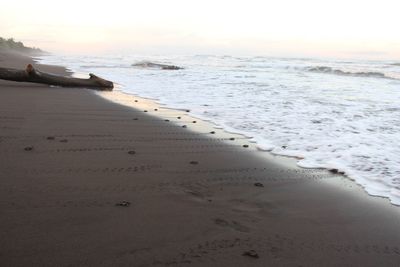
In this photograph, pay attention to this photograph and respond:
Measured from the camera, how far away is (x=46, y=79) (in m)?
12.0

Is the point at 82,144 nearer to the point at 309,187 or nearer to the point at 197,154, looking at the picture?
the point at 197,154

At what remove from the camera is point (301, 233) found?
3.21 m

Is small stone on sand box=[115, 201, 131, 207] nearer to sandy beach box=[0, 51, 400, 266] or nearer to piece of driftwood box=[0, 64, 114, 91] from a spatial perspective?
sandy beach box=[0, 51, 400, 266]

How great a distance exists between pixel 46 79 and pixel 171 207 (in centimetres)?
975

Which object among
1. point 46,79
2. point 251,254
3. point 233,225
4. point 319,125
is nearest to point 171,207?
point 233,225

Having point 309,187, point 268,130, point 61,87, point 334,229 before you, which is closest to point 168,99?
point 61,87

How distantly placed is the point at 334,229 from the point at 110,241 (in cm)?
177

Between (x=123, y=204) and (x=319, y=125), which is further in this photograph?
(x=319, y=125)

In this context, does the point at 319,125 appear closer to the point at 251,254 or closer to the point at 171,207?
the point at 171,207

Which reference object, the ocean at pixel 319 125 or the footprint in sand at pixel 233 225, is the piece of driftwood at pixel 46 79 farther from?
the footprint in sand at pixel 233 225

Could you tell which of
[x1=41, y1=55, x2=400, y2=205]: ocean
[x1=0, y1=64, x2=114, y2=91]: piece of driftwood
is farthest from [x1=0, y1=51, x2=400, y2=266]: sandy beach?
[x1=0, y1=64, x2=114, y2=91]: piece of driftwood

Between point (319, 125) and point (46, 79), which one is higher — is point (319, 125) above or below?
below

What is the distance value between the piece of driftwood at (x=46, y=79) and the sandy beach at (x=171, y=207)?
5972 millimetres

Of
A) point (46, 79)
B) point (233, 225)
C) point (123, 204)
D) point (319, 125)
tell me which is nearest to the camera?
point (233, 225)
